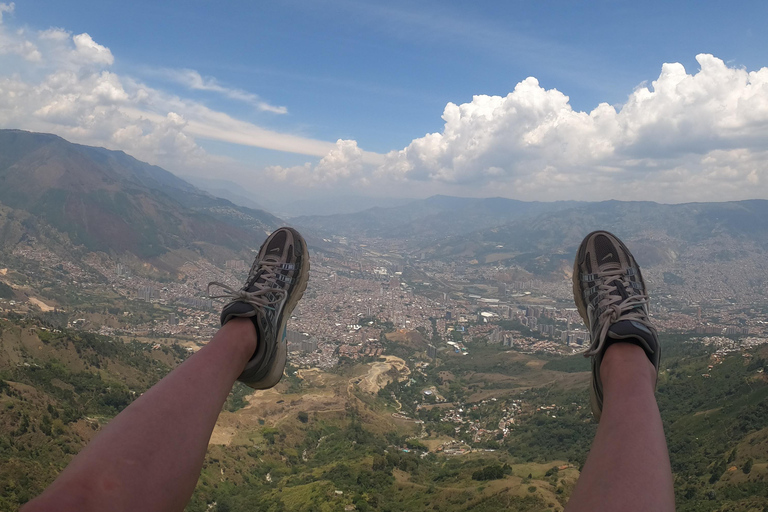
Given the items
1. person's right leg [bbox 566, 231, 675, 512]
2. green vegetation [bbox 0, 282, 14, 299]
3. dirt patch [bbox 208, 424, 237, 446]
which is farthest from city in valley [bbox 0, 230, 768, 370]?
person's right leg [bbox 566, 231, 675, 512]

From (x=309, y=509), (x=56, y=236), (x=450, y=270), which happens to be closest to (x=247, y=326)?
(x=309, y=509)

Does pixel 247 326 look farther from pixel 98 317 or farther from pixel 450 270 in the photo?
pixel 450 270

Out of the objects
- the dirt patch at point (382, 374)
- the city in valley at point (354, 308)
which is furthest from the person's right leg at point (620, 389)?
the dirt patch at point (382, 374)

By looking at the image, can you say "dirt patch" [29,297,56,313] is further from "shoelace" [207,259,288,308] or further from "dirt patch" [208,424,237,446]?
"shoelace" [207,259,288,308]

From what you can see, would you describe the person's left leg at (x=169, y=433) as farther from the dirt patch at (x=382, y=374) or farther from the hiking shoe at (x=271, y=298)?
the dirt patch at (x=382, y=374)

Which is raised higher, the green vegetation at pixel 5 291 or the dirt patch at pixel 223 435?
the green vegetation at pixel 5 291

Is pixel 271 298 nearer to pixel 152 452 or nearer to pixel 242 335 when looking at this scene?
pixel 242 335
